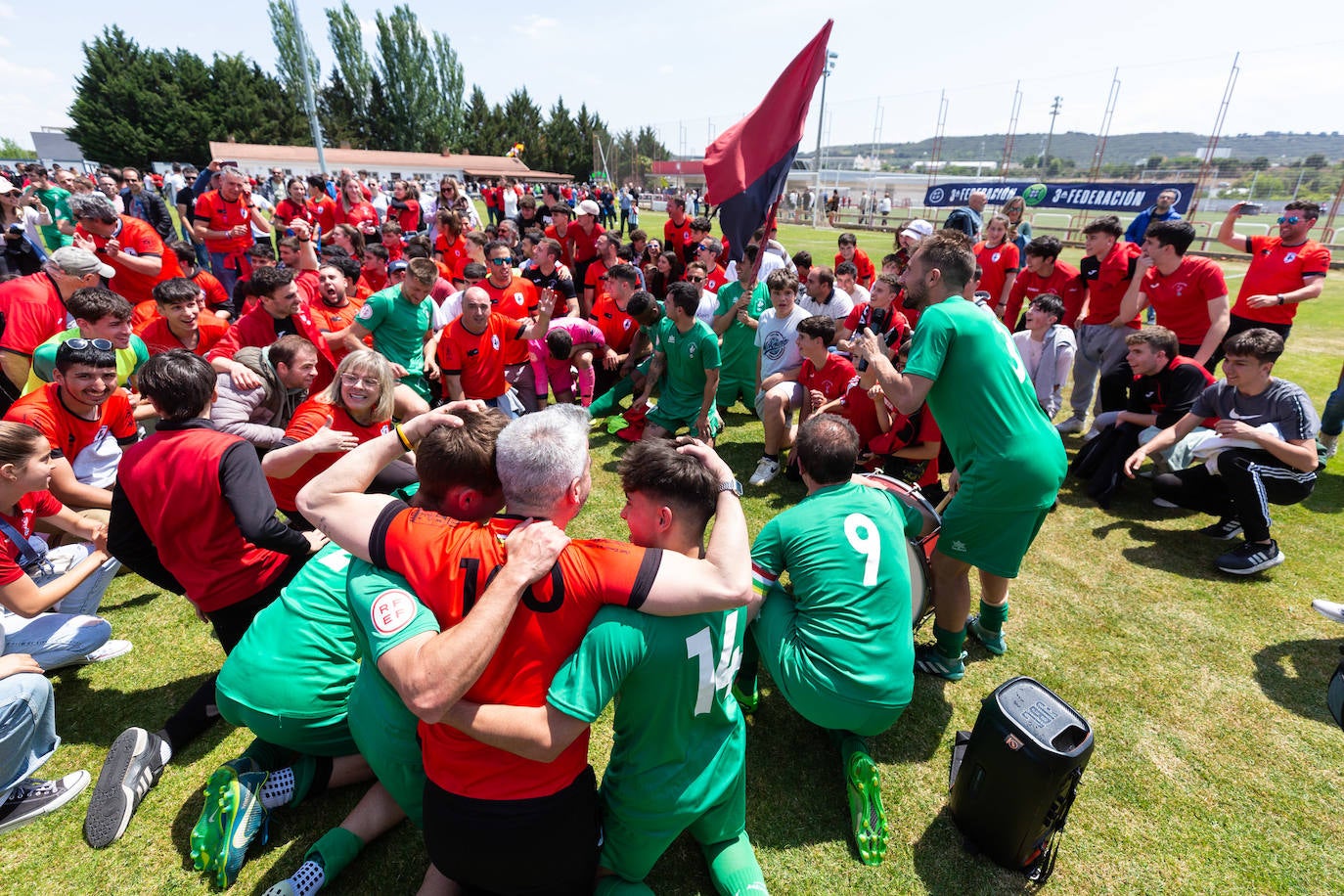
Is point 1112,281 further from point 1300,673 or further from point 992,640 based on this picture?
point 992,640

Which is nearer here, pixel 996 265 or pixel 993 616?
pixel 993 616

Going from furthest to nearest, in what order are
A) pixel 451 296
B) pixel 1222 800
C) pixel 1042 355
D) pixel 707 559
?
1. pixel 451 296
2. pixel 1042 355
3. pixel 1222 800
4. pixel 707 559

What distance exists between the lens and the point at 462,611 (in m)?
1.85

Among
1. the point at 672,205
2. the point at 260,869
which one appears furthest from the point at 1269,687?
the point at 672,205

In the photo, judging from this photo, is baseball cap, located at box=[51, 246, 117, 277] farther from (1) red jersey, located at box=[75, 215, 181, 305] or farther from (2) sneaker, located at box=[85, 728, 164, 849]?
(2) sneaker, located at box=[85, 728, 164, 849]

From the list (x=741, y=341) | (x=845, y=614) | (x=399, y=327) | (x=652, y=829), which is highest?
(x=399, y=327)

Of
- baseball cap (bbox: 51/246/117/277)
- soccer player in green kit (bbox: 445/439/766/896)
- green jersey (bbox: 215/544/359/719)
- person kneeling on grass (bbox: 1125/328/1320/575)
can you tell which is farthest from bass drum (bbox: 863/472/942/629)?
baseball cap (bbox: 51/246/117/277)

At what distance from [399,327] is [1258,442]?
705 cm

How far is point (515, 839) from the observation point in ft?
6.22

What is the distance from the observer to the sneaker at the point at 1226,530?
4973 mm

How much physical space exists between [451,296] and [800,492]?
14.6 feet

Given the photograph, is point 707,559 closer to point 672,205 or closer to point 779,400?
point 779,400

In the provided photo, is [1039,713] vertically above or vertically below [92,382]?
below

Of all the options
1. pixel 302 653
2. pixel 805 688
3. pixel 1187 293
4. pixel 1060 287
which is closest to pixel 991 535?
pixel 805 688
